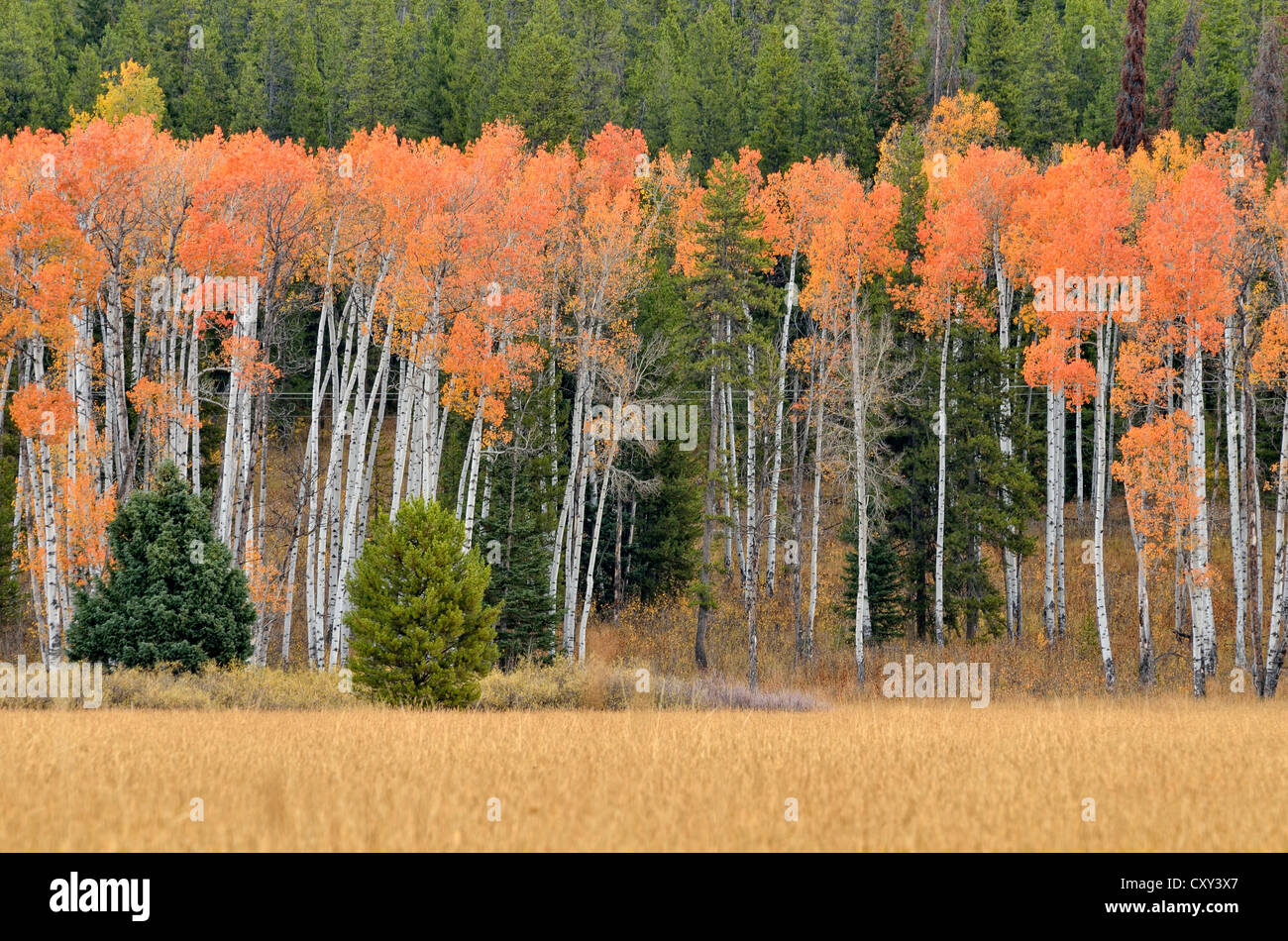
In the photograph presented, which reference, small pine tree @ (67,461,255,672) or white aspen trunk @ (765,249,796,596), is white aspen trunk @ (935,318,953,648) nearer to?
white aspen trunk @ (765,249,796,596)

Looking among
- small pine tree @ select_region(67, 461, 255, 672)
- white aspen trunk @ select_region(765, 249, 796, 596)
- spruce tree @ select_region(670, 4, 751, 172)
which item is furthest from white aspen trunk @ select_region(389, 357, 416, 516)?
spruce tree @ select_region(670, 4, 751, 172)

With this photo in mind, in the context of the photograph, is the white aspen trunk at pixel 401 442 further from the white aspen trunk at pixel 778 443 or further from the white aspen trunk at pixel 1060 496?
the white aspen trunk at pixel 1060 496

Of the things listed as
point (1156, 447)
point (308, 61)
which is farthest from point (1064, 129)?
point (308, 61)

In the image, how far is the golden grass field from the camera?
8.49 m

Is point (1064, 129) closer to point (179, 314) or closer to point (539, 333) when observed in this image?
point (539, 333)

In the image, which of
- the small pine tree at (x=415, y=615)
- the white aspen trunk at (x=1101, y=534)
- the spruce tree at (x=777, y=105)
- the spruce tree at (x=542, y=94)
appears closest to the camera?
the small pine tree at (x=415, y=615)

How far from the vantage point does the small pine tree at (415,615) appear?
20.3 metres

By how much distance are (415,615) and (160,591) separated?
5.22m

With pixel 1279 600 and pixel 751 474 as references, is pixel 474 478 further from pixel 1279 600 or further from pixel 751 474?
pixel 1279 600

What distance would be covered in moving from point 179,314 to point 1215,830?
86.5 feet

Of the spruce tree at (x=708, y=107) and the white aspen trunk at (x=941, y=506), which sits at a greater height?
the spruce tree at (x=708, y=107)

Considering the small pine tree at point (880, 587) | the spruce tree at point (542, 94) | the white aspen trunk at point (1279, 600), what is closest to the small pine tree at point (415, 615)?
Result: the small pine tree at point (880, 587)

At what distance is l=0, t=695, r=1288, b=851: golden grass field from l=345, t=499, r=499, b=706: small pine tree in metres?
2.76

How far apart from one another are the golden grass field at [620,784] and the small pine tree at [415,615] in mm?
2758
